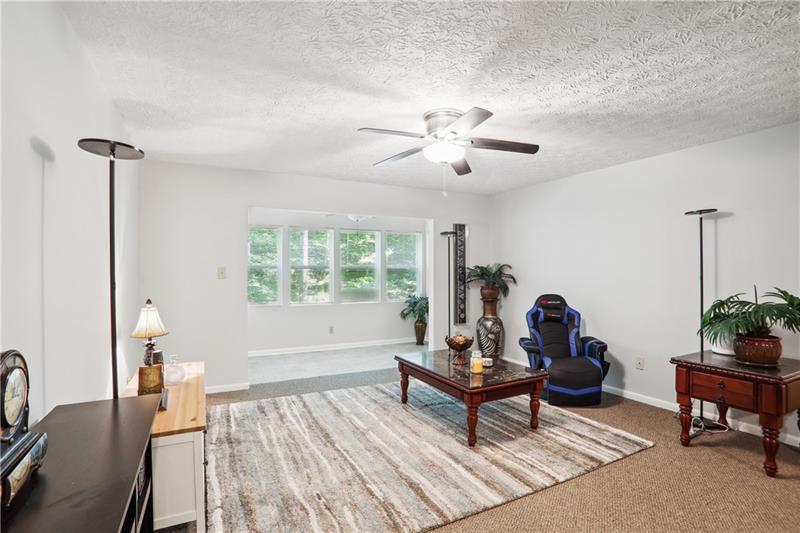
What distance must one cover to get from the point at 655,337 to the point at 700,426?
3.03 feet

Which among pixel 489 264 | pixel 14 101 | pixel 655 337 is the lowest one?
pixel 655 337

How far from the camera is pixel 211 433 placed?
10.9 feet

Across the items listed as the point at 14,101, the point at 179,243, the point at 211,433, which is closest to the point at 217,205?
the point at 179,243

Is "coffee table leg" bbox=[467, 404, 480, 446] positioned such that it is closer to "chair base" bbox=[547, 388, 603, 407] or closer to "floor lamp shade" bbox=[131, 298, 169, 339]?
"chair base" bbox=[547, 388, 603, 407]

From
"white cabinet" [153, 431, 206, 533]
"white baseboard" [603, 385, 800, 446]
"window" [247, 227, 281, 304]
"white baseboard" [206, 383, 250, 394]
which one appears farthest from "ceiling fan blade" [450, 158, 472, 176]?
"window" [247, 227, 281, 304]

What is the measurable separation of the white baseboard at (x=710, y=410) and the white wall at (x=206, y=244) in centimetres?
380

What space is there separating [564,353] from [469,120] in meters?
3.00

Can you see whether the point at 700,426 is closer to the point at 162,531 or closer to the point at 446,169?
the point at 446,169

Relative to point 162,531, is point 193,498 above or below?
above

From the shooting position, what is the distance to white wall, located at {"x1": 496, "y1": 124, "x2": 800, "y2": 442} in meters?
3.25

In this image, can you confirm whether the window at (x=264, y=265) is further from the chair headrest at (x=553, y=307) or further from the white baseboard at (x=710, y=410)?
the white baseboard at (x=710, y=410)

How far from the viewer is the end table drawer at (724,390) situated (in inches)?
104

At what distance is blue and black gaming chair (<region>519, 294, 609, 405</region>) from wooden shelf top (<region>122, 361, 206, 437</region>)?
308 centimetres

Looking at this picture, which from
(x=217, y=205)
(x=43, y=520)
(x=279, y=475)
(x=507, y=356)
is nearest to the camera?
(x=43, y=520)
